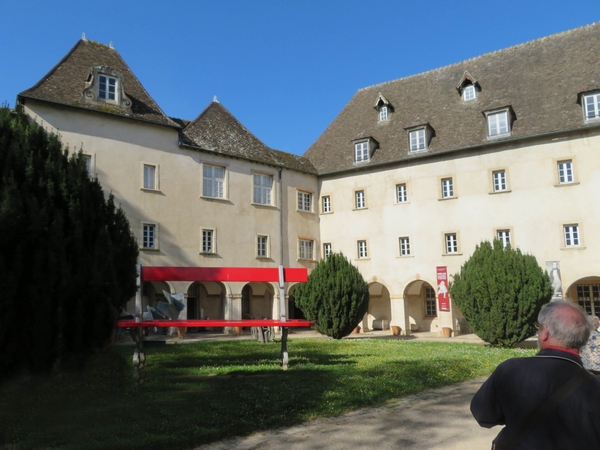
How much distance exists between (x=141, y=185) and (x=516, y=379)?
72.7 feet

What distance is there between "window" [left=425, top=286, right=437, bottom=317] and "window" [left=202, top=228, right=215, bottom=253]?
1178 centimetres

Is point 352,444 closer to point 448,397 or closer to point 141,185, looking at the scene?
point 448,397

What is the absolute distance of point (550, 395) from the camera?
2.73m

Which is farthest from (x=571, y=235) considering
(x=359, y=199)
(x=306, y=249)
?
(x=306, y=249)

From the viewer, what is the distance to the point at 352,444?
5836 millimetres

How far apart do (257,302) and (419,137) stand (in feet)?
40.4

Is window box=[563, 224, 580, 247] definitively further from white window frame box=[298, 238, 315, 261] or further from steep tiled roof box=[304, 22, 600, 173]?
white window frame box=[298, 238, 315, 261]

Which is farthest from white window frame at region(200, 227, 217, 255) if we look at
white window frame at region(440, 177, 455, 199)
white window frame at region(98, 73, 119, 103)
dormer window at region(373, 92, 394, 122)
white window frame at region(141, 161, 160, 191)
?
dormer window at region(373, 92, 394, 122)

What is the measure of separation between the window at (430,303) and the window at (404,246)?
3.28 meters

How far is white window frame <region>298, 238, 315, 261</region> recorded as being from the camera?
1148 inches

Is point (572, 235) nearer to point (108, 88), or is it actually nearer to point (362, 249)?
point (362, 249)

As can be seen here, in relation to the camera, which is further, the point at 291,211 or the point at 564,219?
the point at 291,211

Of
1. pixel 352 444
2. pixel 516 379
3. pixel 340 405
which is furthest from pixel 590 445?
pixel 340 405

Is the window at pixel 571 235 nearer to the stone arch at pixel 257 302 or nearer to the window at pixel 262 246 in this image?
the window at pixel 262 246
